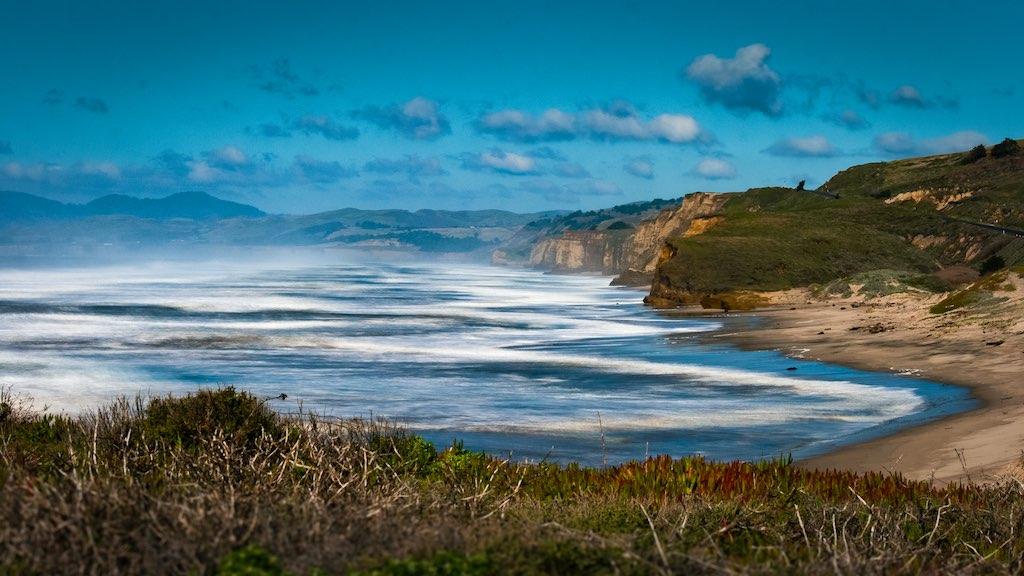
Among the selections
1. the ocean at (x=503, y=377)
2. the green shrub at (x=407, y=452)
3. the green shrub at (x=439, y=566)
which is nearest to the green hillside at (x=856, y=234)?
the ocean at (x=503, y=377)

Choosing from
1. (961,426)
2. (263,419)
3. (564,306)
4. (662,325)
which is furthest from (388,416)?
(564,306)

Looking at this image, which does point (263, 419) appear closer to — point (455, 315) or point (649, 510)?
point (649, 510)

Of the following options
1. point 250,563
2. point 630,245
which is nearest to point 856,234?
point 630,245

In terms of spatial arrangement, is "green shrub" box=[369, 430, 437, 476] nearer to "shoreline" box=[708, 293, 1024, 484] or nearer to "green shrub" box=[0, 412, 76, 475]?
"green shrub" box=[0, 412, 76, 475]

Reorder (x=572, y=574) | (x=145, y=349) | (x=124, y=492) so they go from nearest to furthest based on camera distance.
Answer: (x=572, y=574) → (x=124, y=492) → (x=145, y=349)

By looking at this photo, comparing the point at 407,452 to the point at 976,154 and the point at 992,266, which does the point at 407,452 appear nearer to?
the point at 992,266
